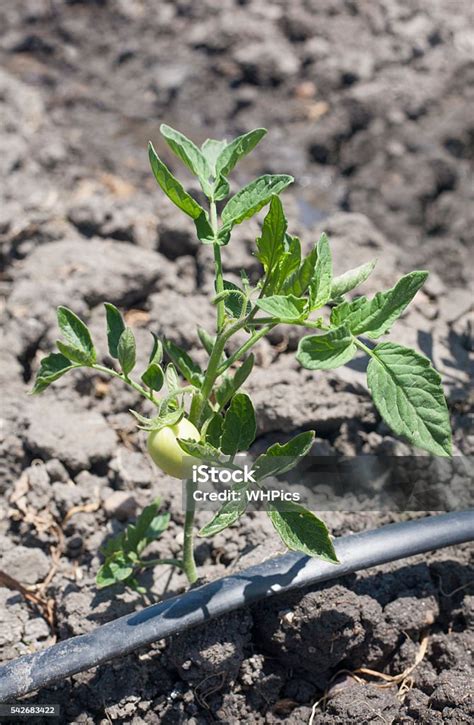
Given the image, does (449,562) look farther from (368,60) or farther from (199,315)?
(368,60)

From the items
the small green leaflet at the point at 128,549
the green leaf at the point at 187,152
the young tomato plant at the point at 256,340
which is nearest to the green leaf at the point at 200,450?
the young tomato plant at the point at 256,340

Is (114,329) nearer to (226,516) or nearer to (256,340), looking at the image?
(256,340)

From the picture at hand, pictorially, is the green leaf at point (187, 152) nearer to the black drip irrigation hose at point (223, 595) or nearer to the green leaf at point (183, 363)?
the green leaf at point (183, 363)

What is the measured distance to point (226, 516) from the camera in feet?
4.79

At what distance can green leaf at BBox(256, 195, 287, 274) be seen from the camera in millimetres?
1405

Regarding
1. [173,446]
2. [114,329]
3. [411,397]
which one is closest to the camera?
[411,397]

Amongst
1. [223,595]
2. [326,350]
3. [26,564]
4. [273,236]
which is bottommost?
[26,564]

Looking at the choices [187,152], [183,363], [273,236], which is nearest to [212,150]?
[187,152]

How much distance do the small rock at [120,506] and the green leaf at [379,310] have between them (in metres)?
0.91

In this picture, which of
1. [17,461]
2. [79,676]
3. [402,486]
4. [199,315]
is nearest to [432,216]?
[199,315]

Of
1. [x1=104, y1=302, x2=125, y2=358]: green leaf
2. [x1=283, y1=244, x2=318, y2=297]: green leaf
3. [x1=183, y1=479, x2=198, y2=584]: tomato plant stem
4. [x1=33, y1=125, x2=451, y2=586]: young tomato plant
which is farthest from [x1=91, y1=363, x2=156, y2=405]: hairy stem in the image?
[x1=283, y1=244, x2=318, y2=297]: green leaf

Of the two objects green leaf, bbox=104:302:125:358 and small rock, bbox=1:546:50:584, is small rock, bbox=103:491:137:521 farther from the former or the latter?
green leaf, bbox=104:302:125:358

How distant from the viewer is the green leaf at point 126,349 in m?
1.55

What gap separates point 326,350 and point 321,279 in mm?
170
